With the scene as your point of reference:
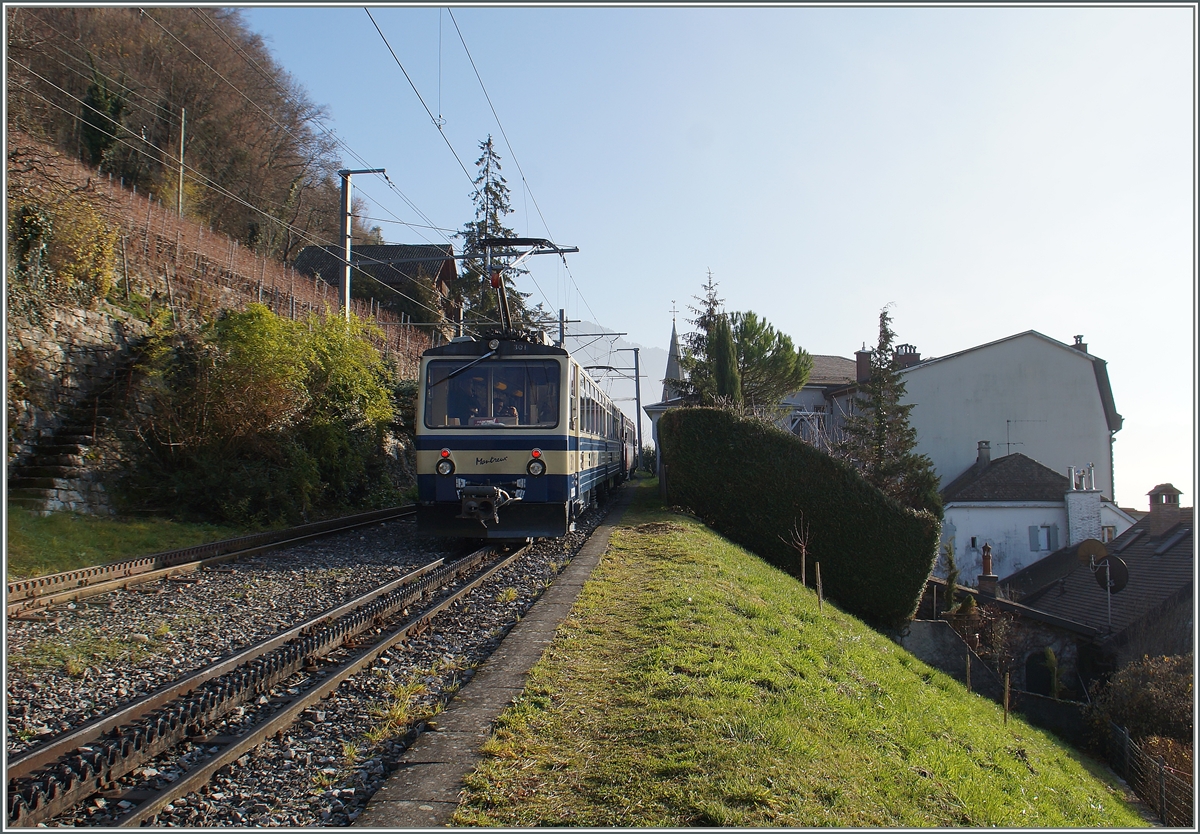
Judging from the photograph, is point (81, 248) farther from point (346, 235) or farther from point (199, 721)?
point (199, 721)

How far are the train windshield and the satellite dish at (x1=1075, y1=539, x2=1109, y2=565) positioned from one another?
1872 centimetres

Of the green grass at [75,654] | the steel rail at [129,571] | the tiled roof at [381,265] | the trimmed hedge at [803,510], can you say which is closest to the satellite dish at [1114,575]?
the trimmed hedge at [803,510]

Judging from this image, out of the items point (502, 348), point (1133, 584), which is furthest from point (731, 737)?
point (1133, 584)

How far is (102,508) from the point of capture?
11.8 meters

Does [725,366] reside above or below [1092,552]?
above

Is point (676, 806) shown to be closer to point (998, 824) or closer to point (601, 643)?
point (998, 824)

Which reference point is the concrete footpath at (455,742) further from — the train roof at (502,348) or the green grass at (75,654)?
the train roof at (502,348)

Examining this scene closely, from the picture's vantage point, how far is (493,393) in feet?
36.5

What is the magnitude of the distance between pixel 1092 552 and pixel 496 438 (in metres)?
19.6

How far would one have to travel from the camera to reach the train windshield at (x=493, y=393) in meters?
11.0

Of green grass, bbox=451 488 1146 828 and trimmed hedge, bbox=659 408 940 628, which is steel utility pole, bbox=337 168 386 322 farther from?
green grass, bbox=451 488 1146 828

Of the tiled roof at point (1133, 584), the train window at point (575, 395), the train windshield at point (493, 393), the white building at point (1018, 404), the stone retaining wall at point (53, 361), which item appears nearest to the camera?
the train windshield at point (493, 393)

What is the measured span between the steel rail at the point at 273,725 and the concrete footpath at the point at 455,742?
2.58 feet

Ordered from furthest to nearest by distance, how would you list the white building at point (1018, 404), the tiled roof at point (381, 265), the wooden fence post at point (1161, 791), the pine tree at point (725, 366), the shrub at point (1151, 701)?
the tiled roof at point (381, 265)
the white building at point (1018, 404)
the pine tree at point (725, 366)
the shrub at point (1151, 701)
the wooden fence post at point (1161, 791)
